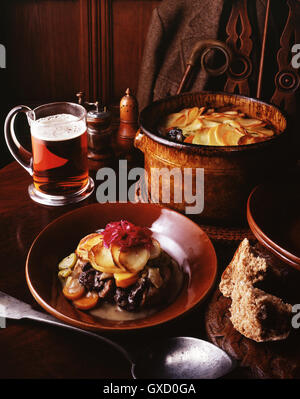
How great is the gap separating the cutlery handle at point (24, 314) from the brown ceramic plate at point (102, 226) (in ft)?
0.13

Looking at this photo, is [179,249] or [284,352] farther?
[179,249]

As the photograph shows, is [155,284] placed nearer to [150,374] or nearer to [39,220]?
[150,374]

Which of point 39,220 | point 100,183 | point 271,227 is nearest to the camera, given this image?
point 271,227

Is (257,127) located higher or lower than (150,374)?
higher

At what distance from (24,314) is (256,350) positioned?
1.96 ft

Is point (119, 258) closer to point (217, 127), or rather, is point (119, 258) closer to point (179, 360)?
point (179, 360)

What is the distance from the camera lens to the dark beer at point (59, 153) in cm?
156

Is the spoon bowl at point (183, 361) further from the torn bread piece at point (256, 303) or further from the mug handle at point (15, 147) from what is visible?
the mug handle at point (15, 147)

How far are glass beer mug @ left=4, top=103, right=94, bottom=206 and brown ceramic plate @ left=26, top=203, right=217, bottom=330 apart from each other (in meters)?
0.27

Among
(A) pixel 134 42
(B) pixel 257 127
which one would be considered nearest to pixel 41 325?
(B) pixel 257 127

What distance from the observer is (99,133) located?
1.87 meters

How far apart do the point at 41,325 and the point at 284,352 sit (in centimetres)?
62

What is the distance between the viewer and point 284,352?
3.40 ft
